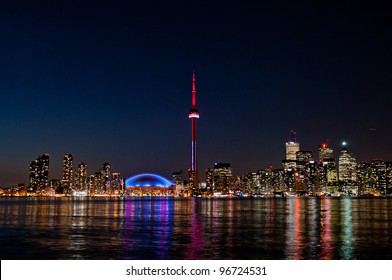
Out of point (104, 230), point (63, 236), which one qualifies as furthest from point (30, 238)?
point (104, 230)

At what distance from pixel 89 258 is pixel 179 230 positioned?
1646 centimetres

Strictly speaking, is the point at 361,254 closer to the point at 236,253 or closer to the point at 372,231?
the point at 236,253

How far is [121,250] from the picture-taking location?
29.2m

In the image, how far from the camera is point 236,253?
27.8 m

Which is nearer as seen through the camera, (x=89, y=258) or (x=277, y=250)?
(x=89, y=258)

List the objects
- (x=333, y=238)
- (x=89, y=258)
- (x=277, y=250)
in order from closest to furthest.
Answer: (x=89, y=258) < (x=277, y=250) < (x=333, y=238)

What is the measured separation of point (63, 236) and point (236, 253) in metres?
15.3
